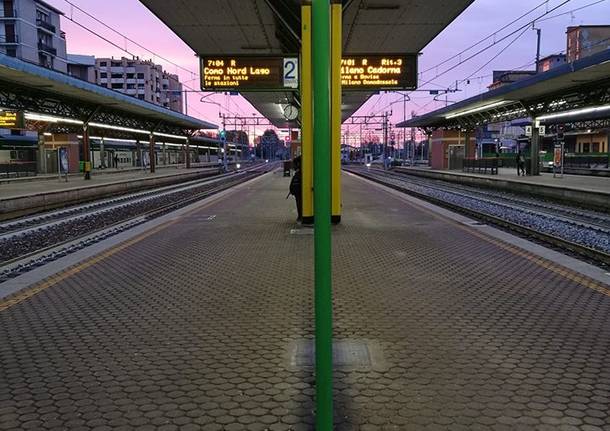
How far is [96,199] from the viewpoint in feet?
76.8

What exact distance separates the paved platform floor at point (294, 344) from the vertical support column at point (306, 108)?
124 inches

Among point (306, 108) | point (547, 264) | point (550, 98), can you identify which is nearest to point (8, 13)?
point (550, 98)

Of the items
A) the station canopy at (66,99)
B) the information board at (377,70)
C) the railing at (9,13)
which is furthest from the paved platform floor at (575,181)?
the railing at (9,13)

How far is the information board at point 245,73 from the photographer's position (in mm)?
13977

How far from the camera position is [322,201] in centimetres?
264

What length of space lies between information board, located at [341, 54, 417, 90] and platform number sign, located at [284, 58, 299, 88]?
161 cm

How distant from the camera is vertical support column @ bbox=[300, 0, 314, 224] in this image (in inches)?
415

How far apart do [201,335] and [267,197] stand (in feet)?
52.8

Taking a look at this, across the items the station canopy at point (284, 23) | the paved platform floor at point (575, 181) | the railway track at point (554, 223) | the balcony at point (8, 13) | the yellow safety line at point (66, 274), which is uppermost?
the balcony at point (8, 13)

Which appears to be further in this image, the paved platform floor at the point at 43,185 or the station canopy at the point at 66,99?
the station canopy at the point at 66,99

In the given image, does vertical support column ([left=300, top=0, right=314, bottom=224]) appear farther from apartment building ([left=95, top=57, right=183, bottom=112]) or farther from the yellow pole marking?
apartment building ([left=95, top=57, right=183, bottom=112])

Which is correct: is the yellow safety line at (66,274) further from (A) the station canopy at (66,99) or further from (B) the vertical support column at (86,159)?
(B) the vertical support column at (86,159)

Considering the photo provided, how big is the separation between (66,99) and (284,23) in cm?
2249

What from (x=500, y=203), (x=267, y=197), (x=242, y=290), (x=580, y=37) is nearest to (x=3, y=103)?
(x=267, y=197)
